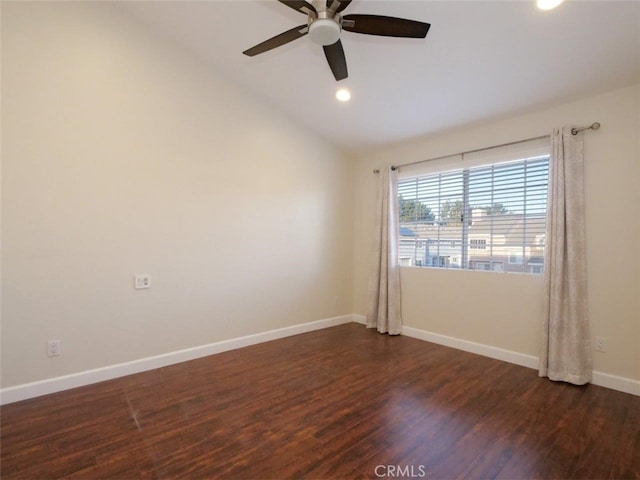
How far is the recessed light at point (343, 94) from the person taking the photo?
3.38m

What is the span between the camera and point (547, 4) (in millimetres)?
2078

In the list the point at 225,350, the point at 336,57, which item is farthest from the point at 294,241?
the point at 336,57

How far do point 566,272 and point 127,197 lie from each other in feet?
13.4

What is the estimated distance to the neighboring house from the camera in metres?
3.27

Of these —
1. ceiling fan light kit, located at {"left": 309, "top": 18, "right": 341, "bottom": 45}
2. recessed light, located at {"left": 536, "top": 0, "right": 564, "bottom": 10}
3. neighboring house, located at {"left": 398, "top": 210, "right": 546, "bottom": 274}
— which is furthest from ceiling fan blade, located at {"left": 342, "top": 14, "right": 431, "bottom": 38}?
neighboring house, located at {"left": 398, "top": 210, "right": 546, "bottom": 274}

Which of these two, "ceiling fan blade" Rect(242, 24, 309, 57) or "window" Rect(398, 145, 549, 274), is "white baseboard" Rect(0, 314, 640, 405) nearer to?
"window" Rect(398, 145, 549, 274)

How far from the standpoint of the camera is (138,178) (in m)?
2.95

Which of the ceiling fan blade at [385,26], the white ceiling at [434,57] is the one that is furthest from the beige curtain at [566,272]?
the ceiling fan blade at [385,26]

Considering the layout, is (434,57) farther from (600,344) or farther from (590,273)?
(600,344)

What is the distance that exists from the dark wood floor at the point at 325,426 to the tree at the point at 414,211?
188cm

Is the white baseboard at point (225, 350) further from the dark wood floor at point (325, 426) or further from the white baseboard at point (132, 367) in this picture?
the dark wood floor at point (325, 426)

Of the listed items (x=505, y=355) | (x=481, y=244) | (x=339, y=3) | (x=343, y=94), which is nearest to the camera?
(x=339, y=3)

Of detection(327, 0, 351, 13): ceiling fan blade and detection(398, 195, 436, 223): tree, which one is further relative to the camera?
detection(398, 195, 436, 223): tree

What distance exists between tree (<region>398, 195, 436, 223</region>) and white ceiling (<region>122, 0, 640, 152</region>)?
97 centimetres
